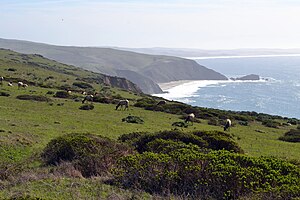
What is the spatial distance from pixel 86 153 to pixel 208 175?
17.5ft

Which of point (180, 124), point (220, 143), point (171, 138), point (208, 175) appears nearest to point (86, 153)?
point (171, 138)

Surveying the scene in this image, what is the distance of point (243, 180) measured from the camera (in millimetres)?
11258

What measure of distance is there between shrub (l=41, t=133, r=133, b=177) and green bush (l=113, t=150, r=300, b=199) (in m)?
1.23

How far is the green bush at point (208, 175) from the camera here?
36.2ft

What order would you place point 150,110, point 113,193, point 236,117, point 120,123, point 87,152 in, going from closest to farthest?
point 113,193 < point 87,152 < point 120,123 < point 150,110 < point 236,117

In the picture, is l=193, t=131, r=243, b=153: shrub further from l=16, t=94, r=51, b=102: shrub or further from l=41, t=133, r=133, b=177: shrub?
l=16, t=94, r=51, b=102: shrub

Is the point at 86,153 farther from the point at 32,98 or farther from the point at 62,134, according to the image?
the point at 32,98

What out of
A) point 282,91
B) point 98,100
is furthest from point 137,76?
point 98,100

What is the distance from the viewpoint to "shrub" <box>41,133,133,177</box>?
13.9 m

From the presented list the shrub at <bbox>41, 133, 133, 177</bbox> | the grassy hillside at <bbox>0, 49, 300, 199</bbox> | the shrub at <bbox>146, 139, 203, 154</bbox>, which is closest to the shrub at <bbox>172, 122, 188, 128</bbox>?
the grassy hillside at <bbox>0, 49, 300, 199</bbox>

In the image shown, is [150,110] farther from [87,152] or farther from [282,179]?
[282,179]

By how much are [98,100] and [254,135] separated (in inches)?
783

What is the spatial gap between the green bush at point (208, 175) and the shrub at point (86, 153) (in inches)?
48.4

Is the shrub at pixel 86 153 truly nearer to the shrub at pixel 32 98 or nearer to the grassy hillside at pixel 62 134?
the grassy hillside at pixel 62 134
